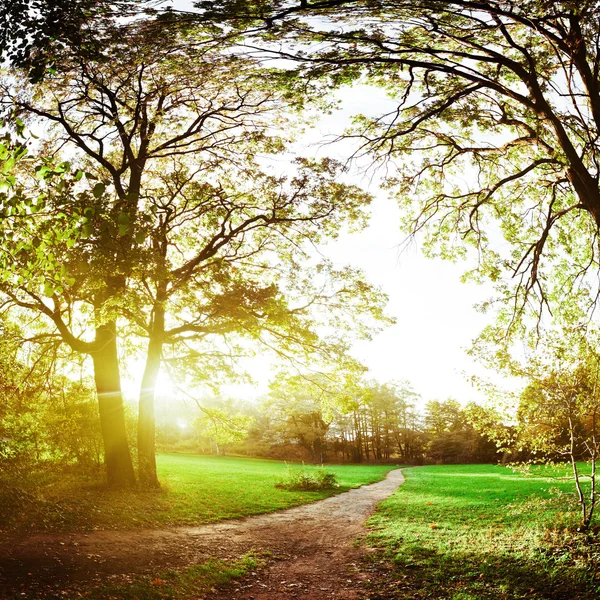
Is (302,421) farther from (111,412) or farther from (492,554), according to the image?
(492,554)

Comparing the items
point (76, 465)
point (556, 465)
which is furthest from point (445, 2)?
point (76, 465)

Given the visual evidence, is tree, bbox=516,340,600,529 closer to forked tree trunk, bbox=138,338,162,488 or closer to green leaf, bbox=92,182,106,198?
green leaf, bbox=92,182,106,198

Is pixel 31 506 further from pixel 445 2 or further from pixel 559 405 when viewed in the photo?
pixel 445 2

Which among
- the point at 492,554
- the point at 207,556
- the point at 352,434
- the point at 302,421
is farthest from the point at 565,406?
the point at 352,434

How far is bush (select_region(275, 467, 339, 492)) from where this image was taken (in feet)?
65.5

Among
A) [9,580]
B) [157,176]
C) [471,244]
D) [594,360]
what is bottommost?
[9,580]

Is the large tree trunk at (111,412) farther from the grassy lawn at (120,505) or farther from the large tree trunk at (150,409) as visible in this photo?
→ the large tree trunk at (150,409)

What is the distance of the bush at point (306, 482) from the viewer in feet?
65.5

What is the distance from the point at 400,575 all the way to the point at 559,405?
478cm

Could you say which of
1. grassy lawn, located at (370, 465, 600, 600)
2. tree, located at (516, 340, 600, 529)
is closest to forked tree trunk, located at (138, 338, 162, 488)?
grassy lawn, located at (370, 465, 600, 600)

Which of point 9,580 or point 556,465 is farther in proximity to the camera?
point 556,465

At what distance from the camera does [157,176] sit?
51.3 ft

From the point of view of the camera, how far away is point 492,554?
7.92 m

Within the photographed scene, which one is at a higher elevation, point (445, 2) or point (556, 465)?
point (445, 2)
